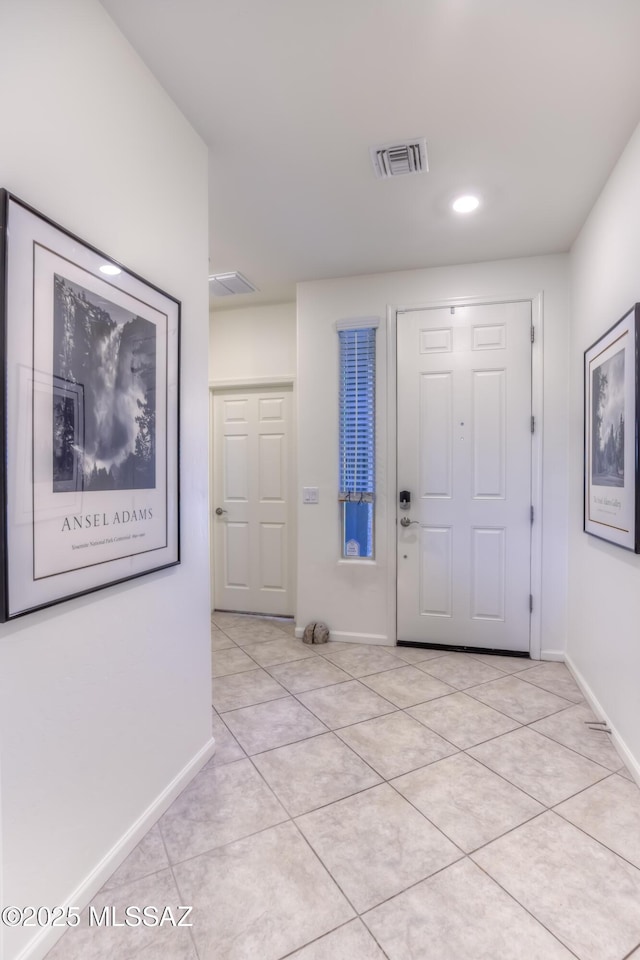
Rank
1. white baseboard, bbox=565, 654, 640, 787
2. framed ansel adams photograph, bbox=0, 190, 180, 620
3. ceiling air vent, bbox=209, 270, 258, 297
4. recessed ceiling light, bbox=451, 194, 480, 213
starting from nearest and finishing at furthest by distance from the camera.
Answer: framed ansel adams photograph, bbox=0, 190, 180, 620, white baseboard, bbox=565, 654, 640, 787, recessed ceiling light, bbox=451, 194, 480, 213, ceiling air vent, bbox=209, 270, 258, 297

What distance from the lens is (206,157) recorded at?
2.06 m

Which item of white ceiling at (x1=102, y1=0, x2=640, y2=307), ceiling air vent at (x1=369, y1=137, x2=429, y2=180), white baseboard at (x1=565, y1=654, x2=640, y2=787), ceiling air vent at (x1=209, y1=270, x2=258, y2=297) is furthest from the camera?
ceiling air vent at (x1=209, y1=270, x2=258, y2=297)

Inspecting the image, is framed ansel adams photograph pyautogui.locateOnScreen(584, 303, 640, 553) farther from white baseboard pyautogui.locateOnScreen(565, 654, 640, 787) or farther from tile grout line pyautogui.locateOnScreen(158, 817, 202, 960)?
tile grout line pyautogui.locateOnScreen(158, 817, 202, 960)

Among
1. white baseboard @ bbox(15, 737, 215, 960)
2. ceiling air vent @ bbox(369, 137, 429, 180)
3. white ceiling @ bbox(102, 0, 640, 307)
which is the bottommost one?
white baseboard @ bbox(15, 737, 215, 960)

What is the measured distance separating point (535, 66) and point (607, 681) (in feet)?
8.39

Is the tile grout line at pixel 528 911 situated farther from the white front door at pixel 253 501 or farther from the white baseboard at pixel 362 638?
the white front door at pixel 253 501

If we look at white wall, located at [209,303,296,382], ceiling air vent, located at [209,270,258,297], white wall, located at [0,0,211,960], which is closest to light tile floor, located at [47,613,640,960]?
white wall, located at [0,0,211,960]

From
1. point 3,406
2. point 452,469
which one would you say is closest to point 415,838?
point 3,406

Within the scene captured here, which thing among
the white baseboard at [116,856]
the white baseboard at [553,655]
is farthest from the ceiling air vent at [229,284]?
the white baseboard at [553,655]

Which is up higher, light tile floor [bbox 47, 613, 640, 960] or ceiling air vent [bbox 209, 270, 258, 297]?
ceiling air vent [bbox 209, 270, 258, 297]

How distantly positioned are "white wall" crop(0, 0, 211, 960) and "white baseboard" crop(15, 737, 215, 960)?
11 millimetres

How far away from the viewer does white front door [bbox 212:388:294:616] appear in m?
4.04

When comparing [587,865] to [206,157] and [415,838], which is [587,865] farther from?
[206,157]

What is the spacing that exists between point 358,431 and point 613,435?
165 cm
